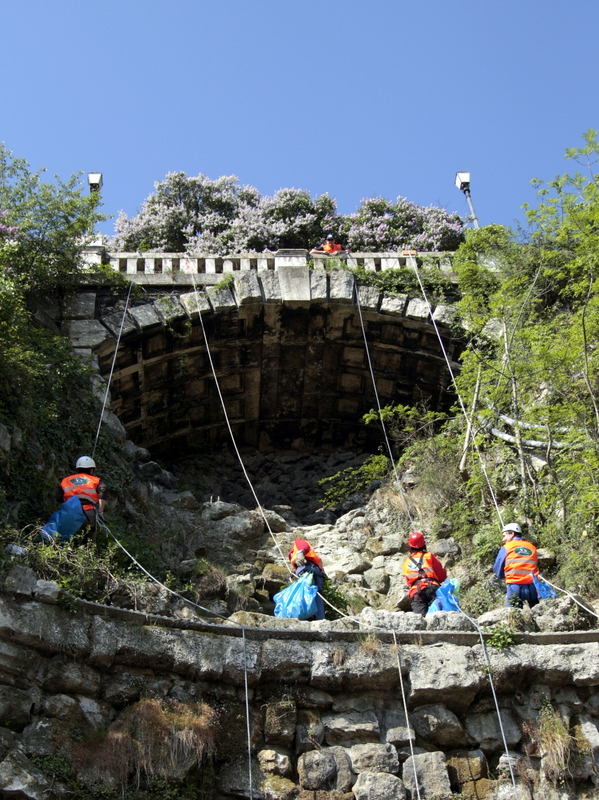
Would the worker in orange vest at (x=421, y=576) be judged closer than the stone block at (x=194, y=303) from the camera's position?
Yes

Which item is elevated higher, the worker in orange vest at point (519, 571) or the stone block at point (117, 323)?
the stone block at point (117, 323)

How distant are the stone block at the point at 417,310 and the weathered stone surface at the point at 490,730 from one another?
5912mm

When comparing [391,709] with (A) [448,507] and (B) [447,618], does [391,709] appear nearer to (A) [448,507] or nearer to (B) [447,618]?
(B) [447,618]

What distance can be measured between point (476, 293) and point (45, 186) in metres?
5.27

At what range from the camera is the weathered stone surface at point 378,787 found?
6.10 m

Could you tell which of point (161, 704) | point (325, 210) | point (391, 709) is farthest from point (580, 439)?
point (325, 210)

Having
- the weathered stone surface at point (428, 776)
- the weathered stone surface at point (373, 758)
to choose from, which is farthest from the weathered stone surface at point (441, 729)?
the weathered stone surface at point (373, 758)

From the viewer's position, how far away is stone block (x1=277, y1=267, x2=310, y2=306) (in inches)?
455

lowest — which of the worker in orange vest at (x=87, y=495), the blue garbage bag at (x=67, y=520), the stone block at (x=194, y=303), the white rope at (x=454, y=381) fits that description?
the blue garbage bag at (x=67, y=520)

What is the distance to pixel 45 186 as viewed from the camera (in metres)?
11.0

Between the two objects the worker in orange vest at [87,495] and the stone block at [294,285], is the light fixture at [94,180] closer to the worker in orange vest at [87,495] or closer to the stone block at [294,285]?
the stone block at [294,285]

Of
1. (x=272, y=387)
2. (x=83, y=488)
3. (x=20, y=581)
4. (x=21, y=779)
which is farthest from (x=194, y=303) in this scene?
(x=21, y=779)

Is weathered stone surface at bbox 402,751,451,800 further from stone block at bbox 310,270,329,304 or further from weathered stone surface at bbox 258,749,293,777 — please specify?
stone block at bbox 310,270,329,304

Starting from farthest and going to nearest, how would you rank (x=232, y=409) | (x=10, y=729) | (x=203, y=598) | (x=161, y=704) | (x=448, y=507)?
(x=232, y=409) → (x=448, y=507) → (x=203, y=598) → (x=161, y=704) → (x=10, y=729)
